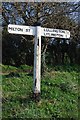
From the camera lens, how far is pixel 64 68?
1241cm

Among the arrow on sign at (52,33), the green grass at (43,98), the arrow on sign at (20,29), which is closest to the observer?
the green grass at (43,98)

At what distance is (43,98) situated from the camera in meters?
8.06

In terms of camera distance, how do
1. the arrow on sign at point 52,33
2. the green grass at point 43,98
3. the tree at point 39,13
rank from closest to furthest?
the green grass at point 43,98 → the arrow on sign at point 52,33 → the tree at point 39,13

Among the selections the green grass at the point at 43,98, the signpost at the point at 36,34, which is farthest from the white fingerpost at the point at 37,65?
the green grass at the point at 43,98

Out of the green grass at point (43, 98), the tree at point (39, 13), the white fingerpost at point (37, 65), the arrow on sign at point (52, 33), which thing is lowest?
the green grass at point (43, 98)

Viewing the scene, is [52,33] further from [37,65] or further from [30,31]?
[37,65]

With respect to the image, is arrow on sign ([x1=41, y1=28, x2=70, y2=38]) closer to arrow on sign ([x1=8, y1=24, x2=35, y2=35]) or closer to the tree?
arrow on sign ([x1=8, y1=24, x2=35, y2=35])

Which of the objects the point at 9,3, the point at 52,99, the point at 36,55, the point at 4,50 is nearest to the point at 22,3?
the point at 9,3

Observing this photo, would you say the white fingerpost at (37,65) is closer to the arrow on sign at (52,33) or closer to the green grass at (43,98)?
the arrow on sign at (52,33)

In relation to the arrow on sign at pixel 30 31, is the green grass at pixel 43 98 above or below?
below

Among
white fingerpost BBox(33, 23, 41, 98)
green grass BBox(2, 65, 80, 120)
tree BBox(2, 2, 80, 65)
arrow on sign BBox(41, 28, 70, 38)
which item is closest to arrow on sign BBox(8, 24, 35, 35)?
white fingerpost BBox(33, 23, 41, 98)

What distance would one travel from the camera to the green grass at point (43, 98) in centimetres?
738

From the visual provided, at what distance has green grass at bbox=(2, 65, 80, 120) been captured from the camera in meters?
7.38

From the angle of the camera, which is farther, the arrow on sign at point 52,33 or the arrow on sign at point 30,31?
the arrow on sign at point 52,33
